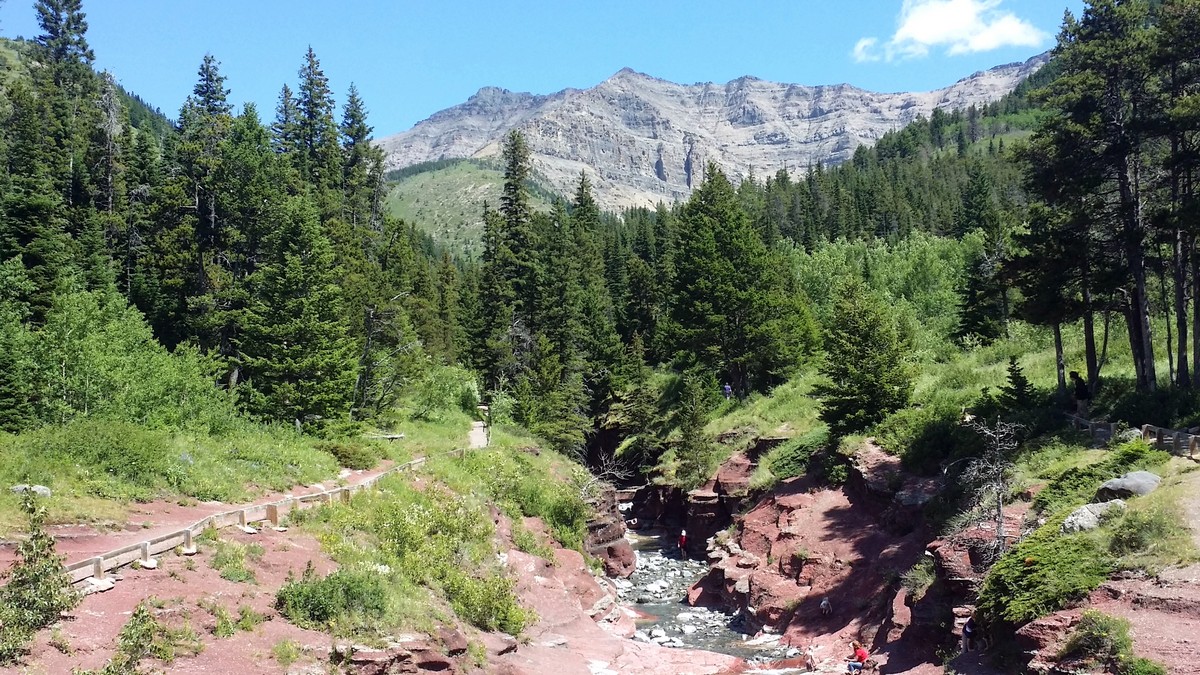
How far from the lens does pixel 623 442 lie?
65.6m

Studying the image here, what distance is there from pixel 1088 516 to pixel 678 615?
1964 cm

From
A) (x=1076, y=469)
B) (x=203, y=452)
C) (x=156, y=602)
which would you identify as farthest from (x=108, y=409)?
(x=1076, y=469)

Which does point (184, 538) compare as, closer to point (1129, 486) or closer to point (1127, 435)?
point (1129, 486)

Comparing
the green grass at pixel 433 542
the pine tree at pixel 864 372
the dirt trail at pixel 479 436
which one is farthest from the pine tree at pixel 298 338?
the pine tree at pixel 864 372

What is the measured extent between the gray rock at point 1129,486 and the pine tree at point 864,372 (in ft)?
57.8

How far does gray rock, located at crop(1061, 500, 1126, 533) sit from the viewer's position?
64.0 feet

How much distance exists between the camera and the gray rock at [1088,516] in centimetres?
1950

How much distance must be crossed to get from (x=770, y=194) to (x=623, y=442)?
96819mm

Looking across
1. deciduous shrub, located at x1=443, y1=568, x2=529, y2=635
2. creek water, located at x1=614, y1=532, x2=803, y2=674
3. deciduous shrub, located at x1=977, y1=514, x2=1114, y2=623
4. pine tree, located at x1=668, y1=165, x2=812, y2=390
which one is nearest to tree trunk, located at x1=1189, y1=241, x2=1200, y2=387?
deciduous shrub, located at x1=977, y1=514, x2=1114, y2=623

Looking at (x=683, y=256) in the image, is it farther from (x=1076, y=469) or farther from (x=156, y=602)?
(x=156, y=602)

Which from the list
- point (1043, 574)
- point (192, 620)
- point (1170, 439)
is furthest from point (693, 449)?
point (192, 620)

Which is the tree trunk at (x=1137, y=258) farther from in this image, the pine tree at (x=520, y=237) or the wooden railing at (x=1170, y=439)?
the pine tree at (x=520, y=237)

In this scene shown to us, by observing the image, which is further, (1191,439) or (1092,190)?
(1092,190)

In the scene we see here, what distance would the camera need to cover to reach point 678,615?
3572cm
